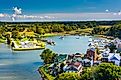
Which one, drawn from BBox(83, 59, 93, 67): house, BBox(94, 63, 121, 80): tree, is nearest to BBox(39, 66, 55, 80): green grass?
BBox(83, 59, 93, 67): house

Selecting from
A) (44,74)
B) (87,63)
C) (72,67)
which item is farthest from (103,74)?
(87,63)

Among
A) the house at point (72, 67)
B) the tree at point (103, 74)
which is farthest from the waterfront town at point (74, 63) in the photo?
the tree at point (103, 74)

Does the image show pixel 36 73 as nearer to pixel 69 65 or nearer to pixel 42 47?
pixel 69 65

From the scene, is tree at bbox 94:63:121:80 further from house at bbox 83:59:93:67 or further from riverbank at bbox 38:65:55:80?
house at bbox 83:59:93:67

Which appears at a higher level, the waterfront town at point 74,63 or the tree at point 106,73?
the tree at point 106,73

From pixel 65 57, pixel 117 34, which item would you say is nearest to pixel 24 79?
pixel 65 57

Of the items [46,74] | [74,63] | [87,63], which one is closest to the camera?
[46,74]

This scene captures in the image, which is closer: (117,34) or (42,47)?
(42,47)

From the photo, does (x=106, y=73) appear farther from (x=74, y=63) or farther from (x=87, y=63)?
(x=87, y=63)

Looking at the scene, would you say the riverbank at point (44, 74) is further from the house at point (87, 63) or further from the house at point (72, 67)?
the house at point (87, 63)

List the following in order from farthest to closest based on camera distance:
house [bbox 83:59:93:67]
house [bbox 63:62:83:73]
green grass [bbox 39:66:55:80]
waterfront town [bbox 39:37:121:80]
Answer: house [bbox 83:59:93:67], waterfront town [bbox 39:37:121:80], house [bbox 63:62:83:73], green grass [bbox 39:66:55:80]

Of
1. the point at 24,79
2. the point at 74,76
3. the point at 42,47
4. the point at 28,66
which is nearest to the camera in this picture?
the point at 74,76
